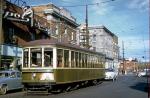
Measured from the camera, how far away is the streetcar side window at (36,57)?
22.5 metres

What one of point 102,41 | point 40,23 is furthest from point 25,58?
point 102,41

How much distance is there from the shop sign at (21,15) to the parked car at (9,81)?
10845 mm

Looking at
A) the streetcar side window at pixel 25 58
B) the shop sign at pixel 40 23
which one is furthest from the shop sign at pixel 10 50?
the streetcar side window at pixel 25 58

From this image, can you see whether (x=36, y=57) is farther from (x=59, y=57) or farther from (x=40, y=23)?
(x=40, y=23)

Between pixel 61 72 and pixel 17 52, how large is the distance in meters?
16.3

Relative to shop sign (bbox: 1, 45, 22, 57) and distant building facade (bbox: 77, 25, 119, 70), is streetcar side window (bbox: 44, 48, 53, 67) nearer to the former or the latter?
shop sign (bbox: 1, 45, 22, 57)

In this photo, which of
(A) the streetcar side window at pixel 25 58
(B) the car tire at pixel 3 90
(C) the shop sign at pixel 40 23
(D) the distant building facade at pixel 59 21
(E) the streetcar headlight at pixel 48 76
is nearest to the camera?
(E) the streetcar headlight at pixel 48 76

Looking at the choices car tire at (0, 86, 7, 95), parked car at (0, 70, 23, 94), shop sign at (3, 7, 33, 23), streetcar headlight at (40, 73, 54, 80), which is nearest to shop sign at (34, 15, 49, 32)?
shop sign at (3, 7, 33, 23)

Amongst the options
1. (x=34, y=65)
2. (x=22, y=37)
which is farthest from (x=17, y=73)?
(x=22, y=37)

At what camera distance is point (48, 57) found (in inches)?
890

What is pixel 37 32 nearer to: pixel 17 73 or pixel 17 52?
pixel 17 52

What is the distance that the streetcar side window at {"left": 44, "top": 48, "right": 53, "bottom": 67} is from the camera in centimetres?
2231

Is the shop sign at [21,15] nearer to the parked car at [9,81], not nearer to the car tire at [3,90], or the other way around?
the parked car at [9,81]

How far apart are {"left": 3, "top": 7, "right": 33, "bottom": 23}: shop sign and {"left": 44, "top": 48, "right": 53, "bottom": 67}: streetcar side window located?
511 inches
